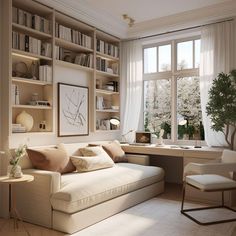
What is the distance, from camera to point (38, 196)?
120 inches

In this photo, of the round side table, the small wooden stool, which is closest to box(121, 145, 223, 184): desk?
the small wooden stool

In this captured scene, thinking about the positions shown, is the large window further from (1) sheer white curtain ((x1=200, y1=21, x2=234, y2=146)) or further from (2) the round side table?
(2) the round side table

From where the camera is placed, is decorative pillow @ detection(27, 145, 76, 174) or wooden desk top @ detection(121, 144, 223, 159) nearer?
decorative pillow @ detection(27, 145, 76, 174)

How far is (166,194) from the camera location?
432 centimetres

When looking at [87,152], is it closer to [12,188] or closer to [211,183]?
[12,188]

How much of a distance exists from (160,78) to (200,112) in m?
0.99

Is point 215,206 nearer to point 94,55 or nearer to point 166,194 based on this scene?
point 166,194

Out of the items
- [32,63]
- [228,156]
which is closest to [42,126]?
[32,63]

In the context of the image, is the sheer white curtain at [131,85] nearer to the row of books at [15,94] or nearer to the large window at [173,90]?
the large window at [173,90]

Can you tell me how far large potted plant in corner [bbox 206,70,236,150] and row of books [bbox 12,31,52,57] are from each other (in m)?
2.42

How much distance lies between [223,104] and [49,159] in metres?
2.47

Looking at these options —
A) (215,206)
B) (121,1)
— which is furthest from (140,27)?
(215,206)

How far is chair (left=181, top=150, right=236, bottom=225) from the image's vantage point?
3.09 meters

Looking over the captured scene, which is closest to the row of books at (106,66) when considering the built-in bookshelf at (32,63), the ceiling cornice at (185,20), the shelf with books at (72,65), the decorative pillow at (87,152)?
the shelf with books at (72,65)
